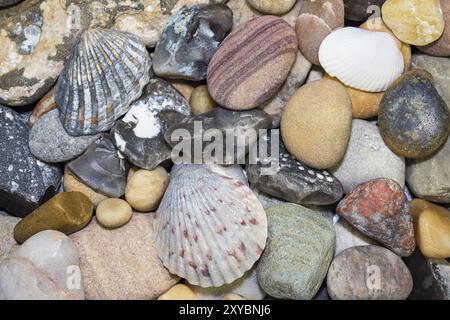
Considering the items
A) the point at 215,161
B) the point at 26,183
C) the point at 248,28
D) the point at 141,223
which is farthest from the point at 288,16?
the point at 26,183

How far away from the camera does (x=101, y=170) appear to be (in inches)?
63.8

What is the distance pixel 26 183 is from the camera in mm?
1629

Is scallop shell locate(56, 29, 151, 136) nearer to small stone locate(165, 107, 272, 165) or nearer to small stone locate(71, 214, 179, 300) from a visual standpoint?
small stone locate(165, 107, 272, 165)

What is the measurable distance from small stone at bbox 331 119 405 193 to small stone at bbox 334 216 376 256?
99mm

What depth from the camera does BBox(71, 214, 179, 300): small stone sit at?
1.55m

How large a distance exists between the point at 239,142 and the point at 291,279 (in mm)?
373

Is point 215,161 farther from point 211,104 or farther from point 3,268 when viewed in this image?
point 3,268

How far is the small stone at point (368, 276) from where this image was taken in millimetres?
1497

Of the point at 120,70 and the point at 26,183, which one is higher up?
the point at 120,70

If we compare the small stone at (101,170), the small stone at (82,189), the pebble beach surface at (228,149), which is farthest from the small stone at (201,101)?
the small stone at (82,189)

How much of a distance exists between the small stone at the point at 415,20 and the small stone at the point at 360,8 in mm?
30

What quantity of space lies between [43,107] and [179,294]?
25.3 inches

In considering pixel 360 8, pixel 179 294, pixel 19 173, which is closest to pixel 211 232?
pixel 179 294

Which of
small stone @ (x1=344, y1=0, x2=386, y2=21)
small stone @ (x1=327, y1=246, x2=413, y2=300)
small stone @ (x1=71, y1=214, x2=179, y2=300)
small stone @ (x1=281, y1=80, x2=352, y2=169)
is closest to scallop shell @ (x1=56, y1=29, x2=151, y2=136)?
small stone @ (x1=71, y1=214, x2=179, y2=300)
